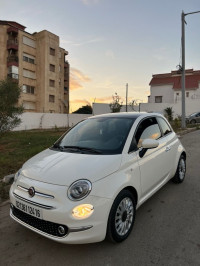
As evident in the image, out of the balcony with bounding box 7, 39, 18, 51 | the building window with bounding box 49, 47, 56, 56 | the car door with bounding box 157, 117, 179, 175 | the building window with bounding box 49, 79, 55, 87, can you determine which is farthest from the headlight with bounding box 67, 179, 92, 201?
the building window with bounding box 49, 47, 56, 56

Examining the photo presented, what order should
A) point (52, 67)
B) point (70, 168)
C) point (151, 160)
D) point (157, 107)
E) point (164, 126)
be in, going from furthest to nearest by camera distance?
point (52, 67)
point (157, 107)
point (164, 126)
point (151, 160)
point (70, 168)

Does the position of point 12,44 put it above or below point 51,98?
above

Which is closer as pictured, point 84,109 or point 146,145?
point 146,145

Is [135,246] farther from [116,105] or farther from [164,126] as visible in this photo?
[116,105]

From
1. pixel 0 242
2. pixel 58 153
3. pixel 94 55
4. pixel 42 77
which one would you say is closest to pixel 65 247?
pixel 0 242

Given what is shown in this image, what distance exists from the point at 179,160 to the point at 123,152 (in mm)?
2208

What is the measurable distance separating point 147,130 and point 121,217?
5.09 ft

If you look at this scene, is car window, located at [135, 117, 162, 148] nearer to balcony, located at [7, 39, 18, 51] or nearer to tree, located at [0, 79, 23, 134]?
tree, located at [0, 79, 23, 134]

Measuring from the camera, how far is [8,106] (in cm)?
691

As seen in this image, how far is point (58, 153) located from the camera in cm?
314

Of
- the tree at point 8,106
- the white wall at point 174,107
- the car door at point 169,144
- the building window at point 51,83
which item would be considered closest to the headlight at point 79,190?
the car door at point 169,144

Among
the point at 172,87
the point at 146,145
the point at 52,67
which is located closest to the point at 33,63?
the point at 52,67

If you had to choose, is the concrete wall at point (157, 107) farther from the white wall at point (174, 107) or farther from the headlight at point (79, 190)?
the headlight at point (79, 190)

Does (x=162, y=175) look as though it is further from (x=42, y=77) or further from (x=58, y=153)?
(x=42, y=77)
